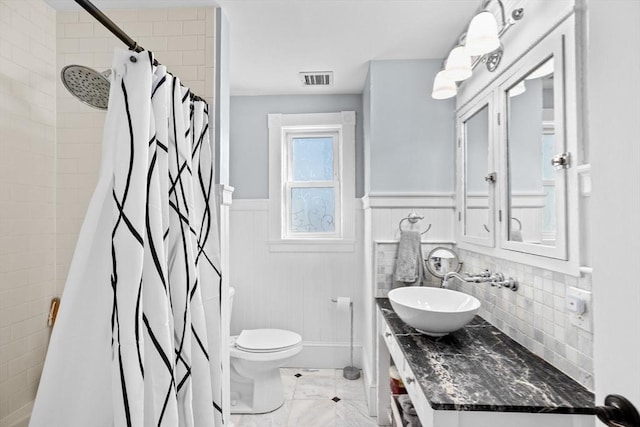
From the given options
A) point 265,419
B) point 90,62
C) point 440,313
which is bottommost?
point 265,419

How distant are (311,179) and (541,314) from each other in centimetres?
210

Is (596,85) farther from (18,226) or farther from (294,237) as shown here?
(294,237)

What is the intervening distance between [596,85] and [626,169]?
17 centimetres

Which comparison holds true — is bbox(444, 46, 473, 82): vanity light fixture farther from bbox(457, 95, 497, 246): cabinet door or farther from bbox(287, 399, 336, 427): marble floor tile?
bbox(287, 399, 336, 427): marble floor tile

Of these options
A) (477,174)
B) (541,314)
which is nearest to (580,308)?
(541,314)

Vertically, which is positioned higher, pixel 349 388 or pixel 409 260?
pixel 409 260

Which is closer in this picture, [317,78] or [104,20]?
[104,20]

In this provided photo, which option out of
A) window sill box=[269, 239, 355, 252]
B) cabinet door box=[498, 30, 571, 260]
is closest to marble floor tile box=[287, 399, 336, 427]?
window sill box=[269, 239, 355, 252]

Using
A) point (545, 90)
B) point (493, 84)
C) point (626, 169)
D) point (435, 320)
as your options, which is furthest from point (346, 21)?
point (626, 169)

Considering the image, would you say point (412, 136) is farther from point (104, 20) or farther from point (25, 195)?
point (25, 195)

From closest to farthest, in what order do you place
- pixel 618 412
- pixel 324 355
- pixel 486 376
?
pixel 618 412, pixel 486 376, pixel 324 355

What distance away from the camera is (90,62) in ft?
6.18

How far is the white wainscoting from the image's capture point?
298 centimetres

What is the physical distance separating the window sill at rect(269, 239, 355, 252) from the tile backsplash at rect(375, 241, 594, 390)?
114 centimetres
